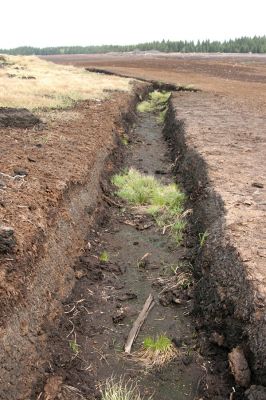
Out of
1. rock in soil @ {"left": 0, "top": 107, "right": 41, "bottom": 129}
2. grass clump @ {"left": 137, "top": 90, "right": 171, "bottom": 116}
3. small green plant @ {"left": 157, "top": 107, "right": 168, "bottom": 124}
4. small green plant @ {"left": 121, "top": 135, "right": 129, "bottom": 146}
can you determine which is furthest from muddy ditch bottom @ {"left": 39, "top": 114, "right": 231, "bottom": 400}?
grass clump @ {"left": 137, "top": 90, "right": 171, "bottom": 116}

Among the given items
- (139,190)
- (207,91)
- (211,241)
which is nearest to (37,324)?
(211,241)

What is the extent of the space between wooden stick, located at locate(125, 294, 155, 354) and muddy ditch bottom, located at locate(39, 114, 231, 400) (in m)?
0.09

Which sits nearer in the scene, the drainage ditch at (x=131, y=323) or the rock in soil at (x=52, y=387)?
the rock in soil at (x=52, y=387)

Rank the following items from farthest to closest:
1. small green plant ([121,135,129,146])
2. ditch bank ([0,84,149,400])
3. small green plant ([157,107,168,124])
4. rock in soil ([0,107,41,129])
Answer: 1. small green plant ([157,107,168,124])
2. small green plant ([121,135,129,146])
3. rock in soil ([0,107,41,129])
4. ditch bank ([0,84,149,400])

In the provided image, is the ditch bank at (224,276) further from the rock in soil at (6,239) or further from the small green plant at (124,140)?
the small green plant at (124,140)

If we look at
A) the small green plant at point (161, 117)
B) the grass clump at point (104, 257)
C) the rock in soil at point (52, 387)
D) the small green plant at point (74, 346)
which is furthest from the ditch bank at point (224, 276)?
the small green plant at point (161, 117)

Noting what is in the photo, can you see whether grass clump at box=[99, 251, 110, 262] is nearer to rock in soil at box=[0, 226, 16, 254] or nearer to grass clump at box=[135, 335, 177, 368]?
grass clump at box=[135, 335, 177, 368]

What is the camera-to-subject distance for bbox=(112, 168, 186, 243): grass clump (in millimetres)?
10519

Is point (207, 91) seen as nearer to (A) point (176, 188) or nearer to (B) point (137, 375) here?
(A) point (176, 188)

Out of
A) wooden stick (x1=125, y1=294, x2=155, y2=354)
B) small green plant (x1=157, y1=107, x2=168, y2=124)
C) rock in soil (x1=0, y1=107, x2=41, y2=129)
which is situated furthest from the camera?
small green plant (x1=157, y1=107, x2=168, y2=124)

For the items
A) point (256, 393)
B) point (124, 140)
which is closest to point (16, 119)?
point (124, 140)

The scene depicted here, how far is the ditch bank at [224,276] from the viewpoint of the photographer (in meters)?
5.57

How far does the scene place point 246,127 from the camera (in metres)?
17.1

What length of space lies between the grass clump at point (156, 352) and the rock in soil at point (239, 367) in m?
1.05
